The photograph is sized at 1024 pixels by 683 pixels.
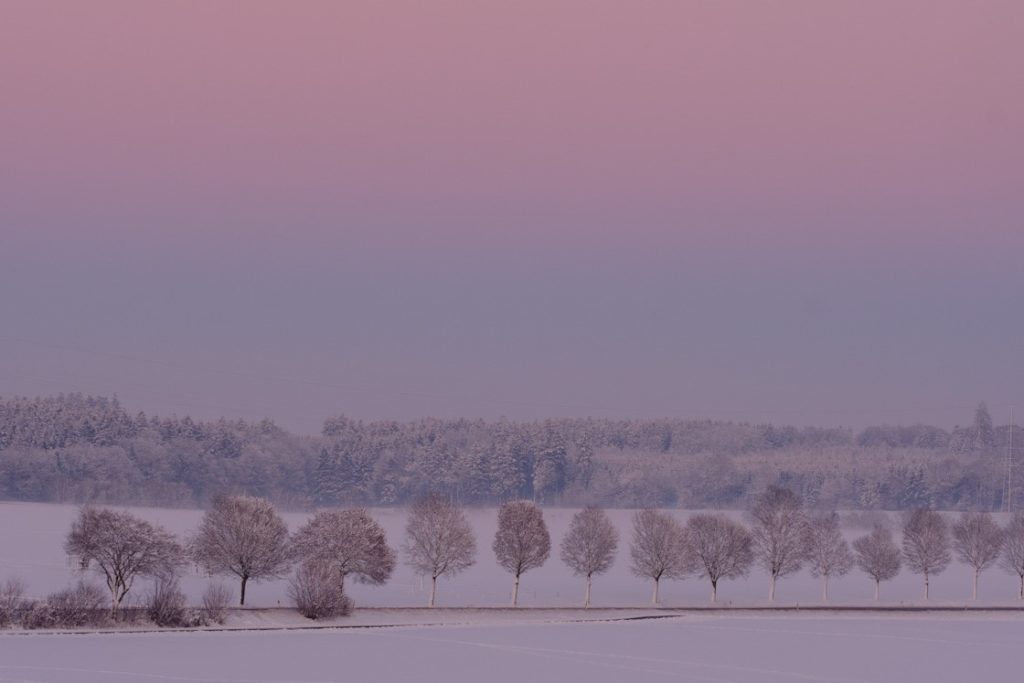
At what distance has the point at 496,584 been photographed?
389 feet

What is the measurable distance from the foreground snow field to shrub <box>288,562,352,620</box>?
33.0 ft

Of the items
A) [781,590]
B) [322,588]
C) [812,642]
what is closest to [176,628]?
[322,588]

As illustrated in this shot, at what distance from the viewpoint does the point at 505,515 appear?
4441 inches

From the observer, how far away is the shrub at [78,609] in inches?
Result: 2872

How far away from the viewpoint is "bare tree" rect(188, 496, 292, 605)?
9631cm

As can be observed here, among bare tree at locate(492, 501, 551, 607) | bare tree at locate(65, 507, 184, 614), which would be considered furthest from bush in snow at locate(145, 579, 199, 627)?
bare tree at locate(492, 501, 551, 607)

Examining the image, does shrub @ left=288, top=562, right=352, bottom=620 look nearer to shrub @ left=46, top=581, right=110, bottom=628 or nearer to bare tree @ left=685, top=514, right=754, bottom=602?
shrub @ left=46, top=581, right=110, bottom=628

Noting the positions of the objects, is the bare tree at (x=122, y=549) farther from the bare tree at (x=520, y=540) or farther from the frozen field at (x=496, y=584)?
the bare tree at (x=520, y=540)

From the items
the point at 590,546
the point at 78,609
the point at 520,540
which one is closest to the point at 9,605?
the point at 78,609

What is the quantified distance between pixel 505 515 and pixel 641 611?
60.5 ft

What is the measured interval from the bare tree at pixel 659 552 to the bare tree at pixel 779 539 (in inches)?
325

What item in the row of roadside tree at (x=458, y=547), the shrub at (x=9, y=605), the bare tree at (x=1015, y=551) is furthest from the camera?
the bare tree at (x=1015, y=551)

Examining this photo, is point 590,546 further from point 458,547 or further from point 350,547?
point 350,547

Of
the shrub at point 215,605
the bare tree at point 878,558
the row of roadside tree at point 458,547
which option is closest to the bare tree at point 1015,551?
the row of roadside tree at point 458,547
